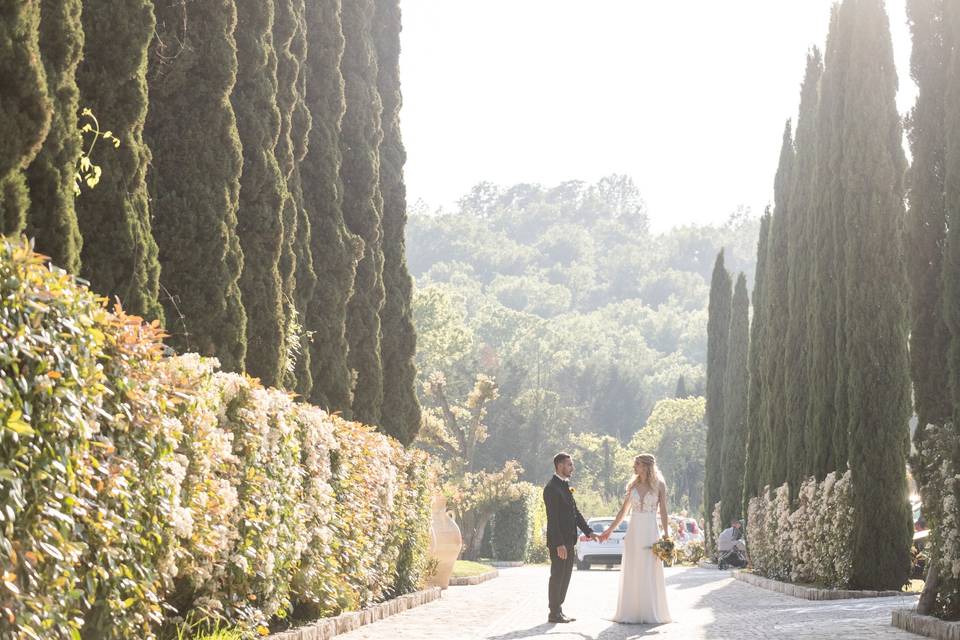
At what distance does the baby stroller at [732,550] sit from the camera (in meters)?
34.5

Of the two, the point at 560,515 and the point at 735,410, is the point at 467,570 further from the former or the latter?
the point at 560,515

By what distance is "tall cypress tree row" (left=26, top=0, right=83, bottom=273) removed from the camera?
27.0ft

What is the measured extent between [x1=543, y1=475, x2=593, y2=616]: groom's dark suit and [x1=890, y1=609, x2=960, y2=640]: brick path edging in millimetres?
3294

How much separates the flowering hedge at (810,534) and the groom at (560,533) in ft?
20.3

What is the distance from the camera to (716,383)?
44.7m

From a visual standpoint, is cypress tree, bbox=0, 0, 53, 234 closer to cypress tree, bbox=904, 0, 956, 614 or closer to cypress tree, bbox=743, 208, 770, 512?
cypress tree, bbox=904, 0, 956, 614

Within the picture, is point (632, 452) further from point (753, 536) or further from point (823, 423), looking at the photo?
point (823, 423)

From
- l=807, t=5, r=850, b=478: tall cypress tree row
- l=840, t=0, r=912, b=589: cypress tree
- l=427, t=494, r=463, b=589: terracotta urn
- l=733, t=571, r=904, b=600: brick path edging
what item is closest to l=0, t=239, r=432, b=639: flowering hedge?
l=733, t=571, r=904, b=600: brick path edging

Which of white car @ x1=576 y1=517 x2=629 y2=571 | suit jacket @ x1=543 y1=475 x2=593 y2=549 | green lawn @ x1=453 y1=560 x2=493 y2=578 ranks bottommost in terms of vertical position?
green lawn @ x1=453 y1=560 x2=493 y2=578

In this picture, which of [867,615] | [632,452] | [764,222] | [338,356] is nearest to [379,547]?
[338,356]

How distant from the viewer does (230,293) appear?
1260 cm

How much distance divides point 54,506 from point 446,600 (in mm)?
14244

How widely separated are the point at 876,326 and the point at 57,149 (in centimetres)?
1372

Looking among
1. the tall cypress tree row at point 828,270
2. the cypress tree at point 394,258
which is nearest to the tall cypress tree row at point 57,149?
the cypress tree at point 394,258
